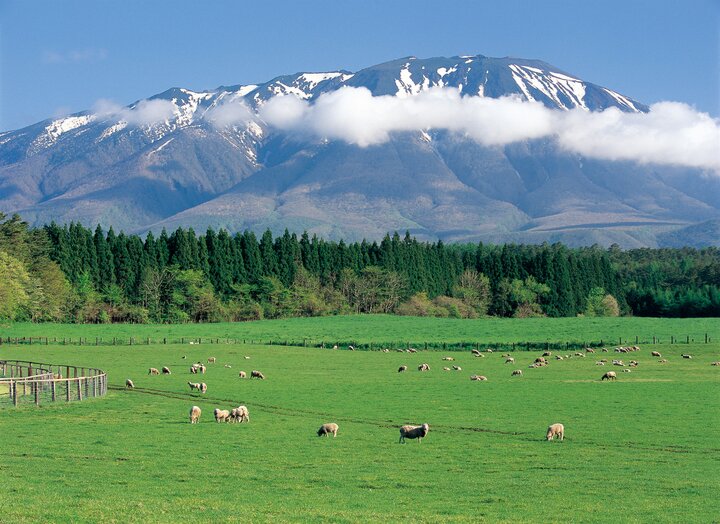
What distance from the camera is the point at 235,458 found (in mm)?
30625

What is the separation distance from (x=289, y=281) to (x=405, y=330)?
109ft

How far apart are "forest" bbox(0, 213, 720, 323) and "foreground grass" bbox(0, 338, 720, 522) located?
62.0 metres

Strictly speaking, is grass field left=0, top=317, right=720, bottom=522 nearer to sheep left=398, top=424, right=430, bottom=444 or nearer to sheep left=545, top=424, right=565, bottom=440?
sheep left=398, top=424, right=430, bottom=444

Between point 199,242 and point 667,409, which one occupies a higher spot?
point 199,242

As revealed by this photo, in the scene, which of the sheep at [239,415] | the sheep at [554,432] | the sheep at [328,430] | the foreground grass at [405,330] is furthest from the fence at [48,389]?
the foreground grass at [405,330]

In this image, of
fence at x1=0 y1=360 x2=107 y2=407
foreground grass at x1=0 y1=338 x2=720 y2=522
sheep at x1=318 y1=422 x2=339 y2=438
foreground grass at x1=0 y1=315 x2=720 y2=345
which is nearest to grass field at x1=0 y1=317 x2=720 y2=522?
foreground grass at x1=0 y1=338 x2=720 y2=522

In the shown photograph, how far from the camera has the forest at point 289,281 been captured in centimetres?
13150

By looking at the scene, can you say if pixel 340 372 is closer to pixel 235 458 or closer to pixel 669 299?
pixel 235 458

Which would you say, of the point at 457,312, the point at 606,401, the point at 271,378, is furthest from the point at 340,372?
the point at 457,312

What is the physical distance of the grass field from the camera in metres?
23.2

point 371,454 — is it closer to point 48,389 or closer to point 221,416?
point 221,416

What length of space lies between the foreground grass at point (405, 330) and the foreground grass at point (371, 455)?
5002 cm

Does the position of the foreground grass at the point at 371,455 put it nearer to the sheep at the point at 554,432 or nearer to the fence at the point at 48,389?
the sheep at the point at 554,432

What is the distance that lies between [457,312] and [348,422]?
118216mm
